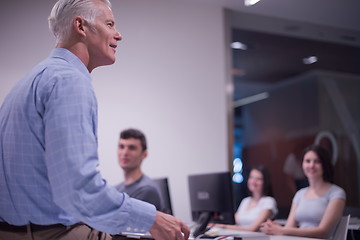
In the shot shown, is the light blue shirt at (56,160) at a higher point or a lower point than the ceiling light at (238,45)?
lower

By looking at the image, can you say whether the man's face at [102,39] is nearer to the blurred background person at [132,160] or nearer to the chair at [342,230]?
the chair at [342,230]

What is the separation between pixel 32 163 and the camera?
1325 mm

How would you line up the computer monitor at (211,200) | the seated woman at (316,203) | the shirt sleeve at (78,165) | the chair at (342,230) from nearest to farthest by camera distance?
the shirt sleeve at (78,165)
the chair at (342,230)
the computer monitor at (211,200)
the seated woman at (316,203)

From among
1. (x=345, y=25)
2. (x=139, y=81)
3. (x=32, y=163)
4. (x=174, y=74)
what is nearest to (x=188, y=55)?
(x=174, y=74)

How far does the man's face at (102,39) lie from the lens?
1.59 metres

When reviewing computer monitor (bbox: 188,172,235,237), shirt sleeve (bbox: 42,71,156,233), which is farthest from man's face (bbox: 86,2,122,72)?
computer monitor (bbox: 188,172,235,237)

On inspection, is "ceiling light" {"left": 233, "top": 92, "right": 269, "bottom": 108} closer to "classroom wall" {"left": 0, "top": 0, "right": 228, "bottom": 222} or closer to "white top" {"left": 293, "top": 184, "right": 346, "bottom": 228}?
"classroom wall" {"left": 0, "top": 0, "right": 228, "bottom": 222}

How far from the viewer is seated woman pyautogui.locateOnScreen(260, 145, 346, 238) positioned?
331 centimetres

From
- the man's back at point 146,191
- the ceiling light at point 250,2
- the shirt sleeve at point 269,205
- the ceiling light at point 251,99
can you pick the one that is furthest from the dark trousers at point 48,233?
the ceiling light at point 251,99

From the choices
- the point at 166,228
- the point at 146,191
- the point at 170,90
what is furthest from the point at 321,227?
the point at 166,228

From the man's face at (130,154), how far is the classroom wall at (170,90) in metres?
0.24

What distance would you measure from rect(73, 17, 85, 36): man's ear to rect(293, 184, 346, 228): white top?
2.65 meters

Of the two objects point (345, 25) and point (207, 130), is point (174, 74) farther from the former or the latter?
point (345, 25)

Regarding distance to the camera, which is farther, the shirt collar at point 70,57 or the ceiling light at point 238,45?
the ceiling light at point 238,45
